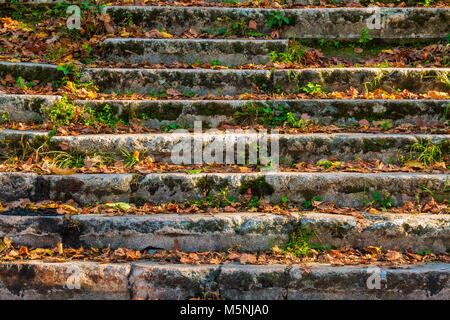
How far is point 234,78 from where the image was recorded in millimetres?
4102

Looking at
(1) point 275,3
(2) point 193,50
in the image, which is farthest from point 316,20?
(2) point 193,50

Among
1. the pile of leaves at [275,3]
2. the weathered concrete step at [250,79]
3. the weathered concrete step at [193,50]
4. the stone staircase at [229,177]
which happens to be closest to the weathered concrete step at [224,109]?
the stone staircase at [229,177]

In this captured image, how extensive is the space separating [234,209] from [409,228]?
3.97ft

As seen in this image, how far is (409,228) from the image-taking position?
271 centimetres

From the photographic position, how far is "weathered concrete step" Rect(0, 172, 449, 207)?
3.01m

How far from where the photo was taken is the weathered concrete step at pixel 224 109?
3.71 metres

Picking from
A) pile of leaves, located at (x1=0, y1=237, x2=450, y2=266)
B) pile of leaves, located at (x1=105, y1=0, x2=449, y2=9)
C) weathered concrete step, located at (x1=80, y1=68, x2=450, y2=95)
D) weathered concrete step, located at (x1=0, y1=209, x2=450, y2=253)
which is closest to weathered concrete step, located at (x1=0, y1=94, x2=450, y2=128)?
weathered concrete step, located at (x1=80, y1=68, x2=450, y2=95)

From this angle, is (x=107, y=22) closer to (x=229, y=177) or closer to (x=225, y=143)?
(x=225, y=143)

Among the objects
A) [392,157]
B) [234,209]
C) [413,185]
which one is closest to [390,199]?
[413,185]

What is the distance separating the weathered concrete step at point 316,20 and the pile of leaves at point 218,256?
2922 mm

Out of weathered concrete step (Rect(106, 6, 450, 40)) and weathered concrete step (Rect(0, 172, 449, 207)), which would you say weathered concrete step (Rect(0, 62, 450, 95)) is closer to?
weathered concrete step (Rect(106, 6, 450, 40))

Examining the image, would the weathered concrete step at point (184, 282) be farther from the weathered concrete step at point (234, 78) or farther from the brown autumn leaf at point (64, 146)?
the weathered concrete step at point (234, 78)

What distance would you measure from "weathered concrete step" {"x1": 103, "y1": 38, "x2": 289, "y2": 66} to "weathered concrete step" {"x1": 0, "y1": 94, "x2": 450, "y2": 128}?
853 mm

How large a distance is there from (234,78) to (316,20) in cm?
142
